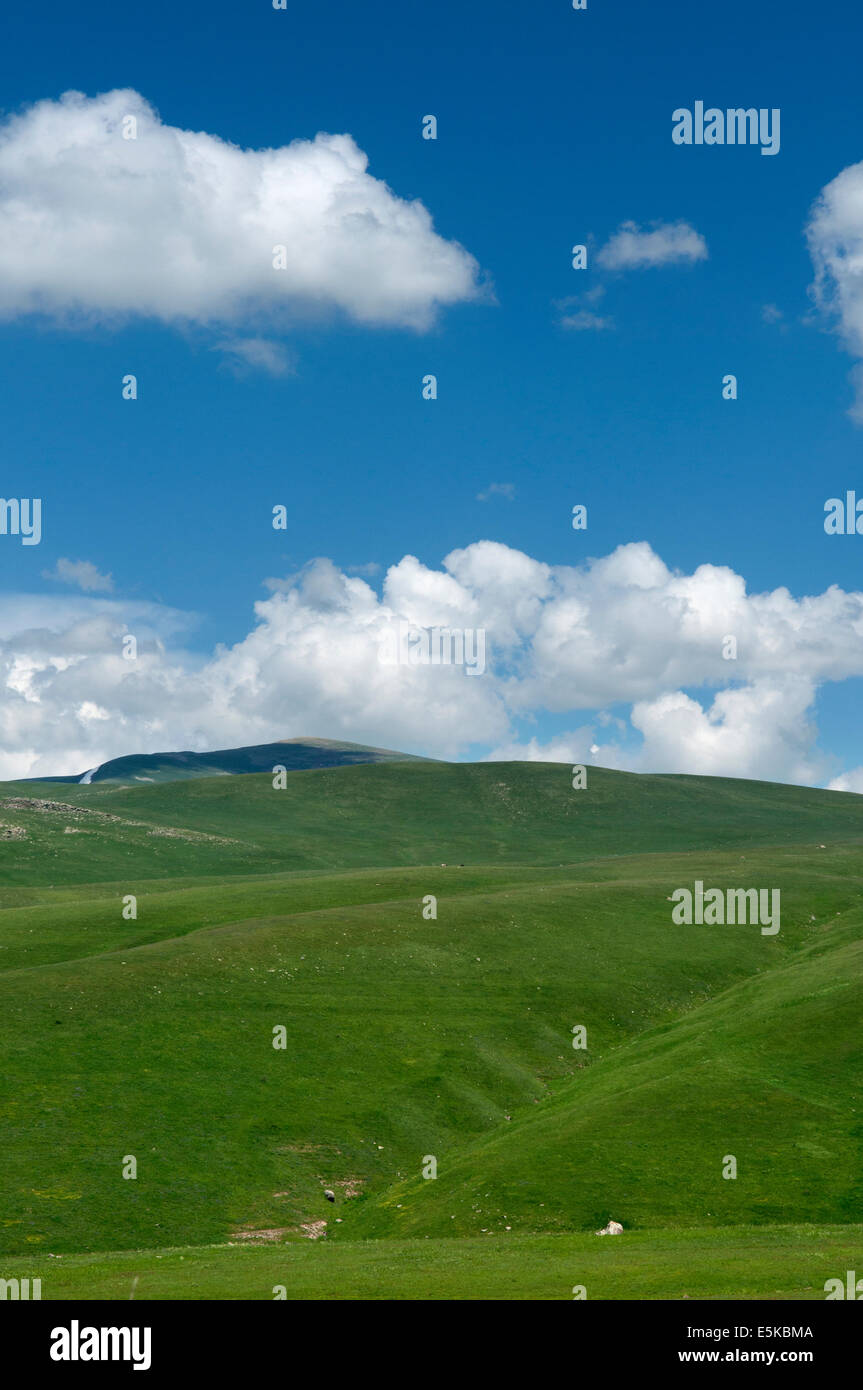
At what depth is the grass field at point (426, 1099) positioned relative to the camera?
1505 inches

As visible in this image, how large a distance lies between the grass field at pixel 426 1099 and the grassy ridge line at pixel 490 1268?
0.66 feet

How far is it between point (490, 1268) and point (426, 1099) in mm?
29497

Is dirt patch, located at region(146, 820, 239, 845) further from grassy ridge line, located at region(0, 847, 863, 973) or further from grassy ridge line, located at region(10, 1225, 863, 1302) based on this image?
grassy ridge line, located at region(10, 1225, 863, 1302)

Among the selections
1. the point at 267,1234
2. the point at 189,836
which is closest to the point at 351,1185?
the point at 267,1234

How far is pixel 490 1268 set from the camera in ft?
113

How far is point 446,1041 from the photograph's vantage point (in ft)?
233

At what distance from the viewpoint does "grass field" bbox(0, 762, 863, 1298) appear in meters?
38.2

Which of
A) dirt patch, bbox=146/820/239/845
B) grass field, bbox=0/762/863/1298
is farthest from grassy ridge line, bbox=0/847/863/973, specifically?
dirt patch, bbox=146/820/239/845

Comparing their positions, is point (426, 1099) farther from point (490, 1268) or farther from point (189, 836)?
point (189, 836)

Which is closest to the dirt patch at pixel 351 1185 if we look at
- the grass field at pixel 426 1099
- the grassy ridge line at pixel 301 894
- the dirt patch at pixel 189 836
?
the grass field at pixel 426 1099

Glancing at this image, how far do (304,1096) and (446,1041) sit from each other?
12.5m

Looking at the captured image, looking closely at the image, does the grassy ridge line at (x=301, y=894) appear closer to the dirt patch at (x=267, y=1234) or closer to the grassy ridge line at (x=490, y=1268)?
the dirt patch at (x=267, y=1234)
